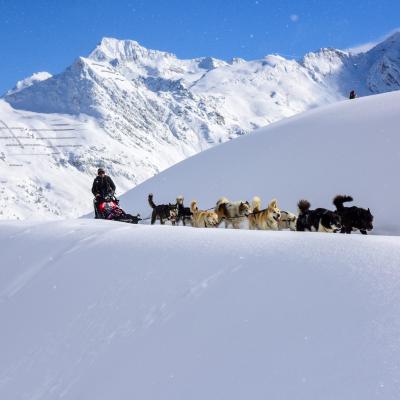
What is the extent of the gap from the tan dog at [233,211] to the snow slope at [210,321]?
469 cm

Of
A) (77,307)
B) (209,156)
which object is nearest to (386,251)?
(77,307)

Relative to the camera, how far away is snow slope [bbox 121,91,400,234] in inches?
574

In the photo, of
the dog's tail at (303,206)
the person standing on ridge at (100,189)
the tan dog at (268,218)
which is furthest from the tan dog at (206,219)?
the dog's tail at (303,206)

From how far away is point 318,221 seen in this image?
8.76 meters

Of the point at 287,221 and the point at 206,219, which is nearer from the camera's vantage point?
the point at 287,221

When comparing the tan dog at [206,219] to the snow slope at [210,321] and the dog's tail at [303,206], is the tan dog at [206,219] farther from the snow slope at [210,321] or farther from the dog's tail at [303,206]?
the snow slope at [210,321]

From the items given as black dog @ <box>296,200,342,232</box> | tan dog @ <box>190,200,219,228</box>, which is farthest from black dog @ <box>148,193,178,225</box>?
black dog @ <box>296,200,342,232</box>

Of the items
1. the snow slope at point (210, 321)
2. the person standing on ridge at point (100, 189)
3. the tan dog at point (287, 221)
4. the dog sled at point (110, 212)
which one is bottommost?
the snow slope at point (210, 321)

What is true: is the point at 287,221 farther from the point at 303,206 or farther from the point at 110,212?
the point at 110,212

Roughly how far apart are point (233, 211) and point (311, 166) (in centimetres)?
674

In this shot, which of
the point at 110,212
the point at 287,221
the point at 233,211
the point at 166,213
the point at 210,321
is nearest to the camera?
the point at 210,321

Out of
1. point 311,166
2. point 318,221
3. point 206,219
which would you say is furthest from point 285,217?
point 311,166

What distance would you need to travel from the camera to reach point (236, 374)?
356 centimetres

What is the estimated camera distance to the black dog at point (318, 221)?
8.62m
